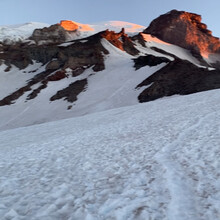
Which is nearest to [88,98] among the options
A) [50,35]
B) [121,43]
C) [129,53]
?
[129,53]

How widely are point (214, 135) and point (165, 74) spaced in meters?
21.2

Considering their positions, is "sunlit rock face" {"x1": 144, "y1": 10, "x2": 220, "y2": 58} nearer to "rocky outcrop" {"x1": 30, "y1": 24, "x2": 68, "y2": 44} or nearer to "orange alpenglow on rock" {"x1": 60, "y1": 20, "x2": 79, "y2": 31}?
"orange alpenglow on rock" {"x1": 60, "y1": 20, "x2": 79, "y2": 31}

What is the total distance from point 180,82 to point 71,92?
16458mm

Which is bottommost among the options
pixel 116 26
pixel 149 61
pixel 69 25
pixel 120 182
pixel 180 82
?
pixel 120 182

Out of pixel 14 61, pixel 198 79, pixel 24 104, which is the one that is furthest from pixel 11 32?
pixel 198 79

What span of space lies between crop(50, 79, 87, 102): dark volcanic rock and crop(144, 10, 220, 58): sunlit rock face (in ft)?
189

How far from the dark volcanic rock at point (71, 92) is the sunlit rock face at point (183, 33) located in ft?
189

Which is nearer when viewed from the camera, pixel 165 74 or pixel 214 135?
pixel 214 135

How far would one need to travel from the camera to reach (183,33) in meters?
76.1

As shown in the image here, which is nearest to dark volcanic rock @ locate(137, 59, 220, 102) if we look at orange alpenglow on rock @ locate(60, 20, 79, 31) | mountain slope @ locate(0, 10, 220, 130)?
mountain slope @ locate(0, 10, 220, 130)

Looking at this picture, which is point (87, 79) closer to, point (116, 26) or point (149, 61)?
point (149, 61)

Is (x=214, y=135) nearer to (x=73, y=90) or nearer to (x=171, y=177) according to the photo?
(x=171, y=177)

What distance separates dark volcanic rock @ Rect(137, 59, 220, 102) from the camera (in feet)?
65.9

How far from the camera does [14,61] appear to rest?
5356 cm
